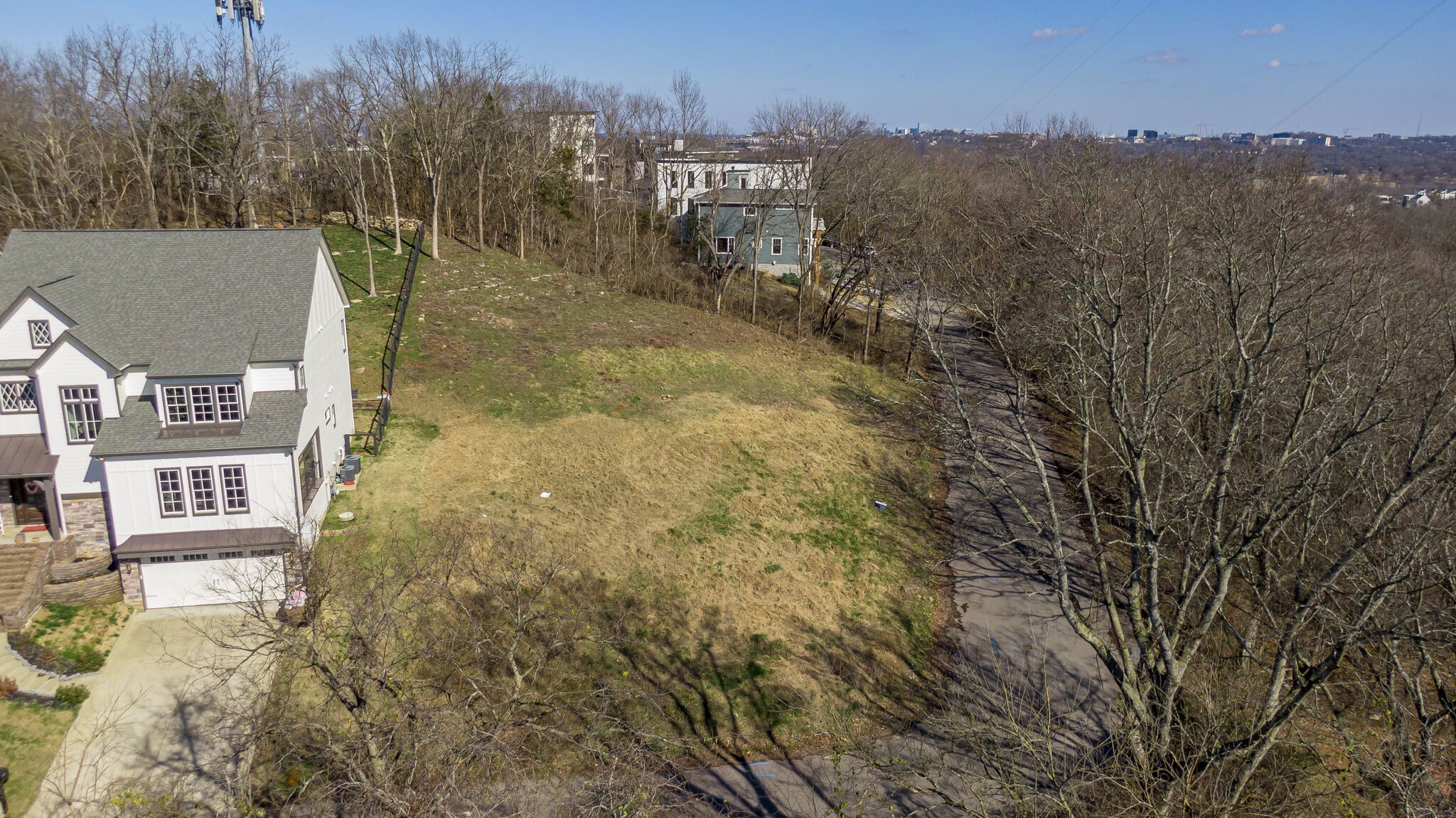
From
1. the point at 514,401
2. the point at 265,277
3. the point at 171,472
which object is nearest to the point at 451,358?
the point at 514,401

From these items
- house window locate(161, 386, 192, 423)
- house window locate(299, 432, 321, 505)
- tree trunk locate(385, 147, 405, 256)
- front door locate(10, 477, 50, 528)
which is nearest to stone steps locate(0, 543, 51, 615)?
front door locate(10, 477, 50, 528)

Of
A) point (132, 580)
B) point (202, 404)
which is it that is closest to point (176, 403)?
point (202, 404)

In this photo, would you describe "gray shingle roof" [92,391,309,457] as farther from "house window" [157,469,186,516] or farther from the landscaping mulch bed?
the landscaping mulch bed

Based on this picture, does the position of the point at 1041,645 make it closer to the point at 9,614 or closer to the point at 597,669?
the point at 597,669

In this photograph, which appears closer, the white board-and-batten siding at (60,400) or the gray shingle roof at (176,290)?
the white board-and-batten siding at (60,400)

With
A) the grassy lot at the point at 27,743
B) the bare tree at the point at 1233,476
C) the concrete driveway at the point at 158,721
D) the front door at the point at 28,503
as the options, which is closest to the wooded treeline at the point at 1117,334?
the bare tree at the point at 1233,476

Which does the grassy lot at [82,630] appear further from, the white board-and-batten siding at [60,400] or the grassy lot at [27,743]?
the white board-and-batten siding at [60,400]
